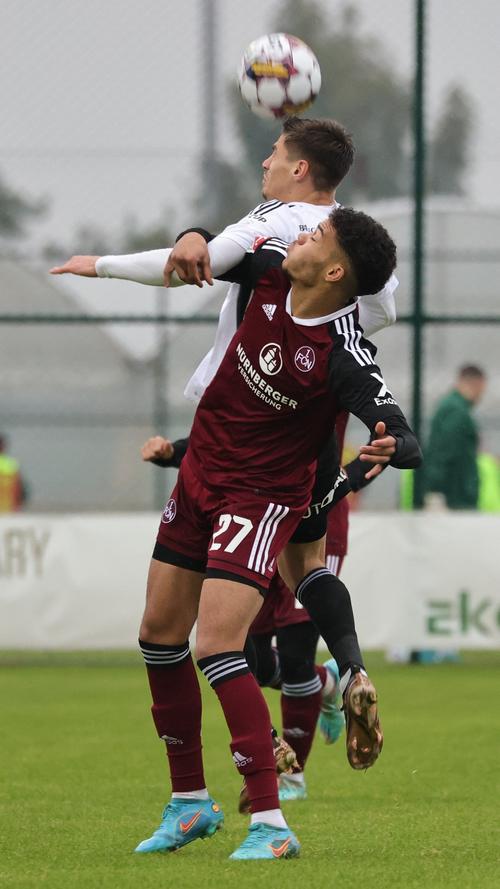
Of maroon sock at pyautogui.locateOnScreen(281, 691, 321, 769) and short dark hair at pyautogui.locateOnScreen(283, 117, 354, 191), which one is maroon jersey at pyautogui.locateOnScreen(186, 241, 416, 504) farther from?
maroon sock at pyautogui.locateOnScreen(281, 691, 321, 769)

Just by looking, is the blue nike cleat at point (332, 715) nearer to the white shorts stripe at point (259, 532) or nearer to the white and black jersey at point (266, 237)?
the white and black jersey at point (266, 237)

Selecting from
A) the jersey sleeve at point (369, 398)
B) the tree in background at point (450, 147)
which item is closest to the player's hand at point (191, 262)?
the jersey sleeve at point (369, 398)

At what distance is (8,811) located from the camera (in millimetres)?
5672

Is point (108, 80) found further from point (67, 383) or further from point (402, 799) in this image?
point (402, 799)

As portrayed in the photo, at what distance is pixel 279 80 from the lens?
6211 millimetres

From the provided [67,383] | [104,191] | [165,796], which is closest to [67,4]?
[104,191]

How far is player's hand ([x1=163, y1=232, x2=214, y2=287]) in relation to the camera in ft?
15.3

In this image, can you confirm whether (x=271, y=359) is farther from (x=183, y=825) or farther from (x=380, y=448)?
(x=183, y=825)

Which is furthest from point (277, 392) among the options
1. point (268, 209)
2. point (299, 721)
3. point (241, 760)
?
point (299, 721)

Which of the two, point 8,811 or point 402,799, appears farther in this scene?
point 402,799

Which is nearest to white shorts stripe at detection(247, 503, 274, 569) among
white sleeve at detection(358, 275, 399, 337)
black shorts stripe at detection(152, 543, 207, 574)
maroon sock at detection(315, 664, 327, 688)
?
black shorts stripe at detection(152, 543, 207, 574)

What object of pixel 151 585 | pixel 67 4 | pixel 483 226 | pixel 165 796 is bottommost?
pixel 165 796

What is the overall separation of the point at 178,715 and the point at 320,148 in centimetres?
196

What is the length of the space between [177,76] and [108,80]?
21.9 inches
